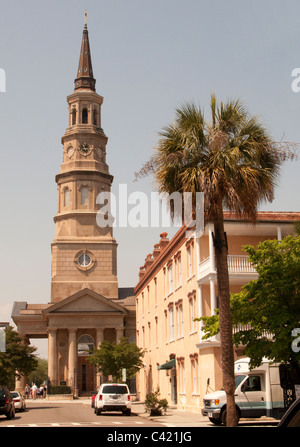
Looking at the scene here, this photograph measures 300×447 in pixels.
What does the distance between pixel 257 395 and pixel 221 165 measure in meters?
10.8

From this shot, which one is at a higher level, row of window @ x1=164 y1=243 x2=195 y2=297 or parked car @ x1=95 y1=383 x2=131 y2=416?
row of window @ x1=164 y1=243 x2=195 y2=297

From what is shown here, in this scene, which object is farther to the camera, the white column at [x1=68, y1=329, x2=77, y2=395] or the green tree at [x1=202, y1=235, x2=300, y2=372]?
the white column at [x1=68, y1=329, x2=77, y2=395]

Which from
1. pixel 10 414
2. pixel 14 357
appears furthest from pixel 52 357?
pixel 10 414

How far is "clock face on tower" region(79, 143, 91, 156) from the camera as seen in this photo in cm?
8069

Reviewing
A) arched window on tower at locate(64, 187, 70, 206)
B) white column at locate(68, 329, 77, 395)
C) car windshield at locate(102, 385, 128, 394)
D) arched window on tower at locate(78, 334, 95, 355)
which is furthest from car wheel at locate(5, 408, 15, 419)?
arched window on tower at locate(64, 187, 70, 206)

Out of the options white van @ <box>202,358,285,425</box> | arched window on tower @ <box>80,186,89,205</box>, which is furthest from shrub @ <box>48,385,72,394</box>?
white van @ <box>202,358,285,425</box>

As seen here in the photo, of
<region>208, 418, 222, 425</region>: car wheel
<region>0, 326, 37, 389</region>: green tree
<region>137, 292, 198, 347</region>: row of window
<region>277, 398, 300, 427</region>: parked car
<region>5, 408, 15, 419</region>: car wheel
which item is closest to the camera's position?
<region>277, 398, 300, 427</region>: parked car

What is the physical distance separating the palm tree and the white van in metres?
7.27

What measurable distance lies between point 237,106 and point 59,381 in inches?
2356

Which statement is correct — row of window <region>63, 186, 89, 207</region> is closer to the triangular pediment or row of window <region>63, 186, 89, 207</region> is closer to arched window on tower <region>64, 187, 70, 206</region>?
arched window on tower <region>64, 187, 70, 206</region>

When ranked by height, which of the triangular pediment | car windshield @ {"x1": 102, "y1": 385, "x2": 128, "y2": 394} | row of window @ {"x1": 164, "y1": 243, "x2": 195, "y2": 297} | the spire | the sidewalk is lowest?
the sidewalk

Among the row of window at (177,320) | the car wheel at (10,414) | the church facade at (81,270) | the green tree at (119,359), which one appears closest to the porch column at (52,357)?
the church facade at (81,270)

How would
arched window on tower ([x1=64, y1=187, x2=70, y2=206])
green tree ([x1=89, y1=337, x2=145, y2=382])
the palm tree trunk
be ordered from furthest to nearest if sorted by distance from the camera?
arched window on tower ([x1=64, y1=187, x2=70, y2=206]), green tree ([x1=89, y1=337, x2=145, y2=382]), the palm tree trunk

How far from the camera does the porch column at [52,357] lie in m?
70.9
